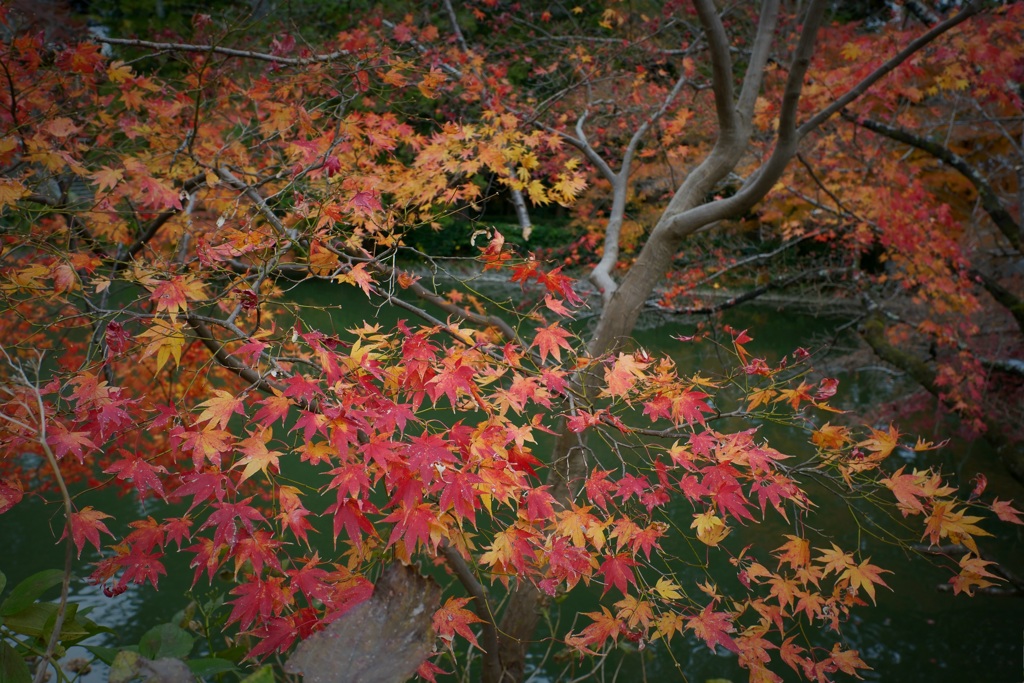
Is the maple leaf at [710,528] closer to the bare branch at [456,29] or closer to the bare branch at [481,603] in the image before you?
the bare branch at [481,603]

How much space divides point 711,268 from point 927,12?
352cm

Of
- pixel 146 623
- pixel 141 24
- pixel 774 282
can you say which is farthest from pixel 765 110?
pixel 141 24

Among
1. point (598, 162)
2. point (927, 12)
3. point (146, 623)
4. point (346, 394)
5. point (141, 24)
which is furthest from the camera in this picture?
point (141, 24)

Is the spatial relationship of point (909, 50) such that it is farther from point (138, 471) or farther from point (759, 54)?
point (138, 471)

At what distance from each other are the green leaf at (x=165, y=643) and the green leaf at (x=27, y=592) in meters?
0.27

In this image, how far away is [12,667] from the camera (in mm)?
998

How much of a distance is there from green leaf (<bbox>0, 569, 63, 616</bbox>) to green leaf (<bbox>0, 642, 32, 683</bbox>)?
1.16 feet

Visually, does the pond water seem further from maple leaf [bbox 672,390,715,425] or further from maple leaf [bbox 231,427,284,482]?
maple leaf [bbox 231,427,284,482]

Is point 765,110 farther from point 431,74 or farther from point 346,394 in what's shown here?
point 346,394

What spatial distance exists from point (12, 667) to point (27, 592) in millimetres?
480

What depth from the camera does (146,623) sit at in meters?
4.38

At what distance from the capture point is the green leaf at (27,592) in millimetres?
1345

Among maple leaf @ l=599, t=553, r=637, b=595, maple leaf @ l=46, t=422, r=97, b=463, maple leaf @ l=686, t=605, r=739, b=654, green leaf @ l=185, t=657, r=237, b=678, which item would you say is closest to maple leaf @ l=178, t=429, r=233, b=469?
maple leaf @ l=46, t=422, r=97, b=463

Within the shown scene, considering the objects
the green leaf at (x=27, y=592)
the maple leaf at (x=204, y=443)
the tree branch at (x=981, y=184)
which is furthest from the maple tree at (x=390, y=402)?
the tree branch at (x=981, y=184)
